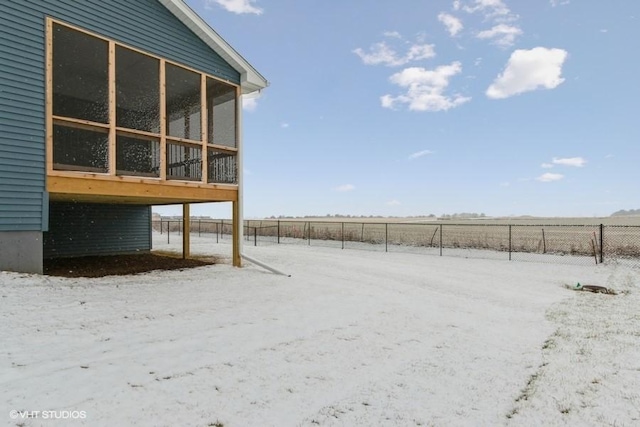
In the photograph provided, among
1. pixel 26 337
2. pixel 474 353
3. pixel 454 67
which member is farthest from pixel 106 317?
pixel 454 67

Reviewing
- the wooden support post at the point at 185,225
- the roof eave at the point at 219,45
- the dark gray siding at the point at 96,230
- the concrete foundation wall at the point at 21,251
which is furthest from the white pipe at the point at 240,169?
the dark gray siding at the point at 96,230

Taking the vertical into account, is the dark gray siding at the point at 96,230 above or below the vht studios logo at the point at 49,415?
above

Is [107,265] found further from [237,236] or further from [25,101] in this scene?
[25,101]

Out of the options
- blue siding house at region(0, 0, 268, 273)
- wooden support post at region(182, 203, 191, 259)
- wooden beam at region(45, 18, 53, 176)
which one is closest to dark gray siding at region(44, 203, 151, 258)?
blue siding house at region(0, 0, 268, 273)

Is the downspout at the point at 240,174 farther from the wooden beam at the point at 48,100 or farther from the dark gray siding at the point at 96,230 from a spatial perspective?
the dark gray siding at the point at 96,230

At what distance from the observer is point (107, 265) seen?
896cm

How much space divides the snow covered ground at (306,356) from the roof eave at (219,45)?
18.9 ft

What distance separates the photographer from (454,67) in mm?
23031

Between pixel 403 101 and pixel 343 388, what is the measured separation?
31.0m

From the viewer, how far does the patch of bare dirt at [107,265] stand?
777 centimetres

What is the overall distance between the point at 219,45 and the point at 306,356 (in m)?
8.08

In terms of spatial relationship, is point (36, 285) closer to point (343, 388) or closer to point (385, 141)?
point (343, 388)

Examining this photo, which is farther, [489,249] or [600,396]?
[489,249]

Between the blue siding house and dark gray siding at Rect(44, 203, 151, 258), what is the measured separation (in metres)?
0.03
